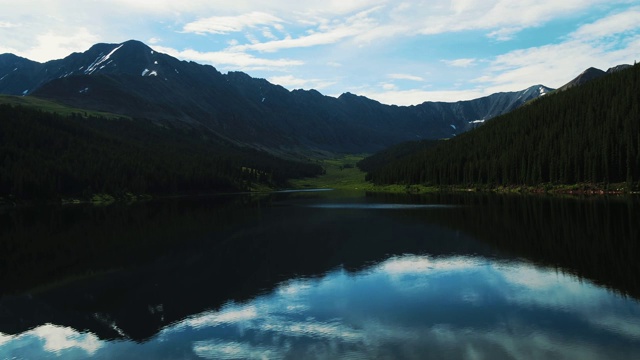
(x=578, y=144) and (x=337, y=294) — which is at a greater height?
(x=578, y=144)

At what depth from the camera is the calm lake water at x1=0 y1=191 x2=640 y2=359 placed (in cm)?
2586

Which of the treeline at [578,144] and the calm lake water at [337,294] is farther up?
the treeline at [578,144]

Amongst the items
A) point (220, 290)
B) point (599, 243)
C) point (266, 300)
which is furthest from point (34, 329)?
point (599, 243)

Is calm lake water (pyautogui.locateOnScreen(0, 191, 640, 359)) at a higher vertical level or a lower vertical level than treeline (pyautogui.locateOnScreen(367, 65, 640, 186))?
lower

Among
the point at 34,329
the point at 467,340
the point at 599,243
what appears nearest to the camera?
the point at 467,340

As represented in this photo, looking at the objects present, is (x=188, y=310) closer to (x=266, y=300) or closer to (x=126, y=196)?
(x=266, y=300)

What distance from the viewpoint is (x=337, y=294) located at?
37.1m

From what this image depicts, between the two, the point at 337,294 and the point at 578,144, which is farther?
the point at 578,144

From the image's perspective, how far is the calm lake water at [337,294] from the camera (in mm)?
25859

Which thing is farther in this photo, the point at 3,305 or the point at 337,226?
the point at 337,226

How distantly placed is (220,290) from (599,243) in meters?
41.0

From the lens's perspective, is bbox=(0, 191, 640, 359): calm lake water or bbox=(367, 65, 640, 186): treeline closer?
bbox=(0, 191, 640, 359): calm lake water

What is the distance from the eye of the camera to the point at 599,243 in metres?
50.0

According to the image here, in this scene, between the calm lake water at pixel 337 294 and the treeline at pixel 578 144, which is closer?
the calm lake water at pixel 337 294
